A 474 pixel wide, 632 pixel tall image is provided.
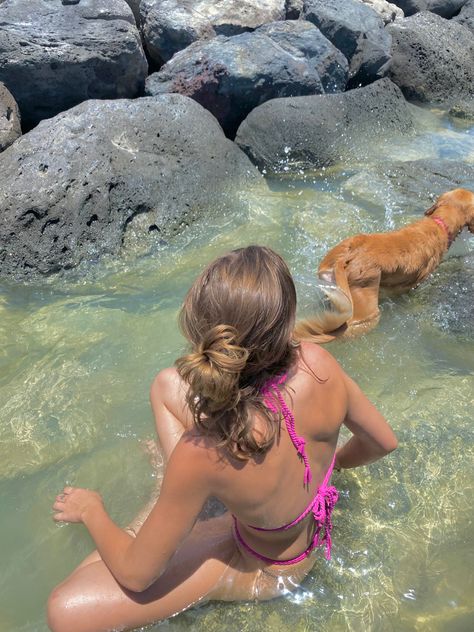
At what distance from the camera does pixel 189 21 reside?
26.6ft

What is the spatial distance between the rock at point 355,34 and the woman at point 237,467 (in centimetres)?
756

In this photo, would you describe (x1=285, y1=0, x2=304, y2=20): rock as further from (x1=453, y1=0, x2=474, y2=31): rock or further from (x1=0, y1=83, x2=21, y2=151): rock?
(x1=0, y1=83, x2=21, y2=151): rock

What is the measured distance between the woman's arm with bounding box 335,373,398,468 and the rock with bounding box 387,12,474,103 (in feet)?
27.5

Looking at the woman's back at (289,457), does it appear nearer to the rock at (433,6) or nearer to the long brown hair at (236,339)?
the long brown hair at (236,339)

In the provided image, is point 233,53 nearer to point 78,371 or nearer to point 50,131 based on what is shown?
point 50,131

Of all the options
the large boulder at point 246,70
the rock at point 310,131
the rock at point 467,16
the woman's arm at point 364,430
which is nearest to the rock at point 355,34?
the large boulder at point 246,70

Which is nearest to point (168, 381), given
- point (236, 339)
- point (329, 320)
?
point (236, 339)

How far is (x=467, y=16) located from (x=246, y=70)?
267 inches

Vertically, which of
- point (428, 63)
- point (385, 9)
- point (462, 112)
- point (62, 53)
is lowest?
point (462, 112)

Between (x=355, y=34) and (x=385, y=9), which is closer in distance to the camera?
(x=355, y=34)

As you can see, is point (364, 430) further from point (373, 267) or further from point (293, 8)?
point (293, 8)

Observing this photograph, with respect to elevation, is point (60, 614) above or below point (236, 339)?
below

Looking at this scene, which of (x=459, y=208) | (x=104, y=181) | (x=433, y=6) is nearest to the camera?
(x=459, y=208)

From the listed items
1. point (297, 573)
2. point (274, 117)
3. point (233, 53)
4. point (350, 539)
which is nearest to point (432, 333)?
point (350, 539)
